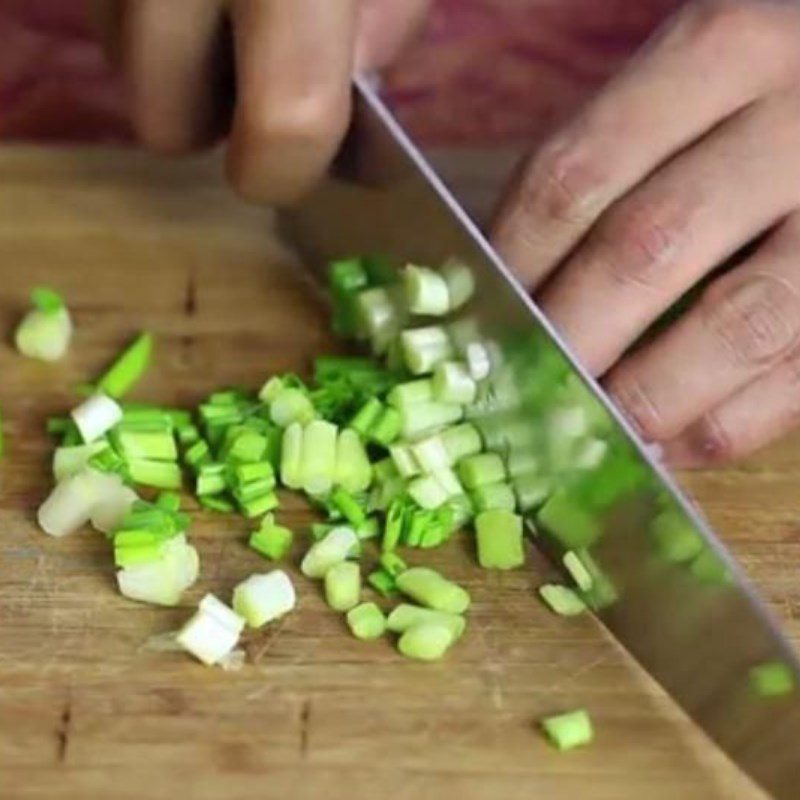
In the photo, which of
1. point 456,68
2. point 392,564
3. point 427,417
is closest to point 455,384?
point 427,417

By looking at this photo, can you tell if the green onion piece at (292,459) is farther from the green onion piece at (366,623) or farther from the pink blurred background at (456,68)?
the pink blurred background at (456,68)

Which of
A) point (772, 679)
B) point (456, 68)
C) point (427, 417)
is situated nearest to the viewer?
point (772, 679)

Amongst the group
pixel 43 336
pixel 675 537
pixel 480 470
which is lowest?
pixel 43 336

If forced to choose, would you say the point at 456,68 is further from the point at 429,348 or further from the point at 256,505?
the point at 256,505

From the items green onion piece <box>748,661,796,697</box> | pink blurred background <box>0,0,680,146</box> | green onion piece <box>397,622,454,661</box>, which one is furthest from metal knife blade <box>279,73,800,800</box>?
pink blurred background <box>0,0,680,146</box>

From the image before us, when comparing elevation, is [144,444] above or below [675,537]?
below

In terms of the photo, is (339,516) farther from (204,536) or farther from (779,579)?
(779,579)

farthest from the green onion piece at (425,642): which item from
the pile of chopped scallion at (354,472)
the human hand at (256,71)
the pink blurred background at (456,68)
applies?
the pink blurred background at (456,68)

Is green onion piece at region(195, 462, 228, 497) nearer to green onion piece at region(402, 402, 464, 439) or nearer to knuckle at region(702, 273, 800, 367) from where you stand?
green onion piece at region(402, 402, 464, 439)
